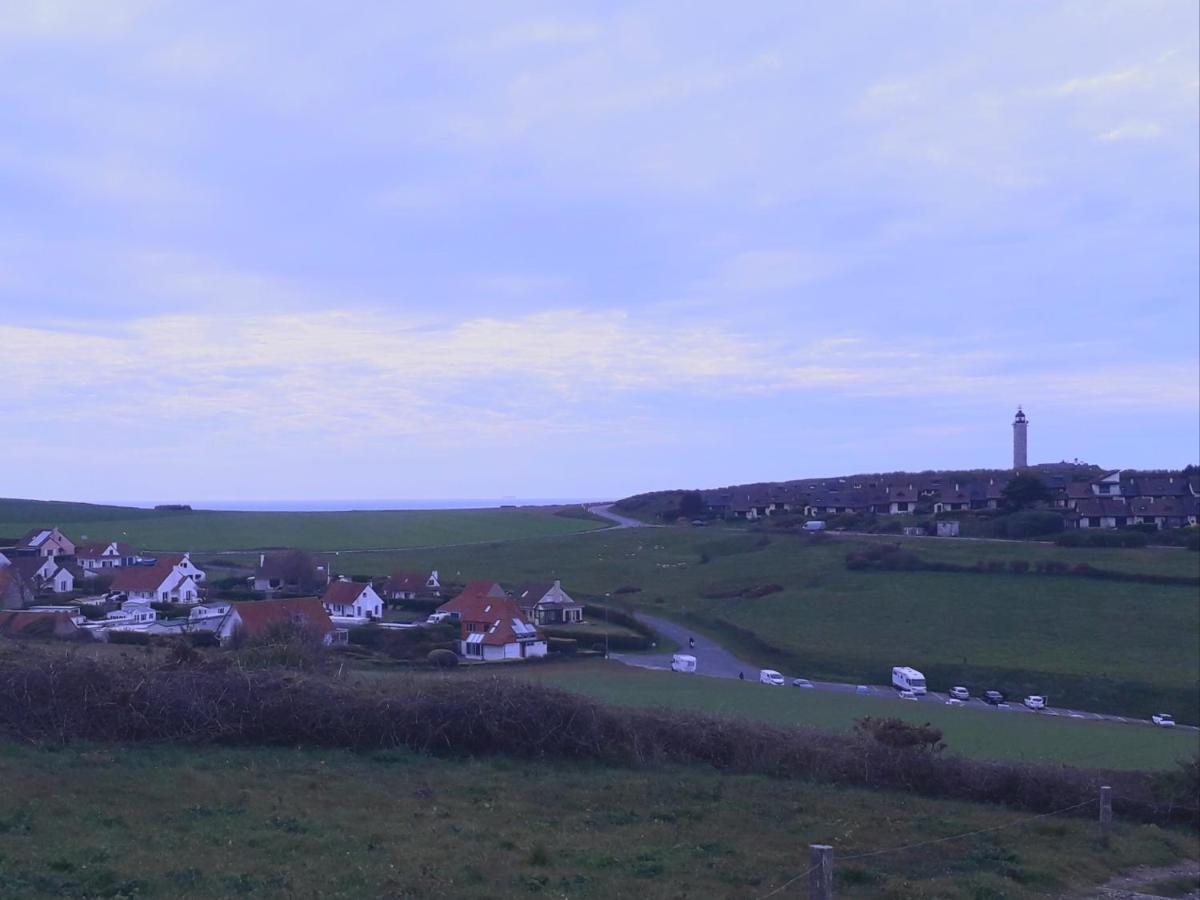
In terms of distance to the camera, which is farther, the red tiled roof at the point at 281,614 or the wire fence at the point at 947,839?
the red tiled roof at the point at 281,614

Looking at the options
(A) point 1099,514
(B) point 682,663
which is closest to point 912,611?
(B) point 682,663

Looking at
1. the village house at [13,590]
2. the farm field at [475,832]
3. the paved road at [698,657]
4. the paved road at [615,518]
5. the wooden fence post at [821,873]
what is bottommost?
the paved road at [698,657]

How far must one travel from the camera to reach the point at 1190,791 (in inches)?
598

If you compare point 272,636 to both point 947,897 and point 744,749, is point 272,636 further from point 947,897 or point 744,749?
point 947,897

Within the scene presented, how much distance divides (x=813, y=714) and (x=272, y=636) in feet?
42.5

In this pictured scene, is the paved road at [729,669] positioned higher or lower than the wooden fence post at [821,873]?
lower

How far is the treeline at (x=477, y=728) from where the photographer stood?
1339 centimetres

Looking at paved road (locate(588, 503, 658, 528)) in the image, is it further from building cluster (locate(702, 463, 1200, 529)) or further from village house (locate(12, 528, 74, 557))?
village house (locate(12, 528, 74, 557))

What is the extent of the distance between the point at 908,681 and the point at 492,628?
13.6 meters

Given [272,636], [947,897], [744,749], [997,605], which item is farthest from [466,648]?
[997,605]

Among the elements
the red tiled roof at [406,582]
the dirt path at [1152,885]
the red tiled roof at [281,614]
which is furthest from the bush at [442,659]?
the dirt path at [1152,885]

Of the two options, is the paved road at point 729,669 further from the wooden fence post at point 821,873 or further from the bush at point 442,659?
the wooden fence post at point 821,873

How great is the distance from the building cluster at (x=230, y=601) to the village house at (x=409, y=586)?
4 cm

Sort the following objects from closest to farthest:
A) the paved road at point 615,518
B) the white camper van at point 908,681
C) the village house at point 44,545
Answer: the village house at point 44,545 → the white camper van at point 908,681 → the paved road at point 615,518
